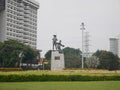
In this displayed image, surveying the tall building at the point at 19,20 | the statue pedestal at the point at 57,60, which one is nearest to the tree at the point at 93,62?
the tall building at the point at 19,20

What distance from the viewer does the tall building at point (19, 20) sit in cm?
10019

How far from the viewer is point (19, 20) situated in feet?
357

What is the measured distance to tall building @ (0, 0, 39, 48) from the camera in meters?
100

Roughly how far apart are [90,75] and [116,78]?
267 cm

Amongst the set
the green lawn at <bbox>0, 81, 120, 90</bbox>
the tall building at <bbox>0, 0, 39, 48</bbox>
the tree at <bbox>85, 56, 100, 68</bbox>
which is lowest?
the green lawn at <bbox>0, 81, 120, 90</bbox>

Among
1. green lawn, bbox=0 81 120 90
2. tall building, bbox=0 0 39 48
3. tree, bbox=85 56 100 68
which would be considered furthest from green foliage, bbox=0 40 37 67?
green lawn, bbox=0 81 120 90

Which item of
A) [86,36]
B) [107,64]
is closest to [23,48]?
[86,36]

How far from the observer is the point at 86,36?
76125 mm

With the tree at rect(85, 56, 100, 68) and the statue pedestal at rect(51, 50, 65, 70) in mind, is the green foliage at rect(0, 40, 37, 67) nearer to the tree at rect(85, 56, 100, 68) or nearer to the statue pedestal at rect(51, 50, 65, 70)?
the tree at rect(85, 56, 100, 68)

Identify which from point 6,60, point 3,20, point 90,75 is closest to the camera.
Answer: point 90,75

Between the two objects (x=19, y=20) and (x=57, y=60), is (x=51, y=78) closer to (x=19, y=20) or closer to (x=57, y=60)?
(x=57, y=60)

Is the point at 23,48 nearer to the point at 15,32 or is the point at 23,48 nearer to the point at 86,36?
the point at 86,36

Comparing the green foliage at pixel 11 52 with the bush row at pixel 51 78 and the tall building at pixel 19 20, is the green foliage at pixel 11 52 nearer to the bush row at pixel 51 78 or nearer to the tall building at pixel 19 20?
the tall building at pixel 19 20

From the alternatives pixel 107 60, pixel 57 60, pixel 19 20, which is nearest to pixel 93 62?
pixel 107 60
